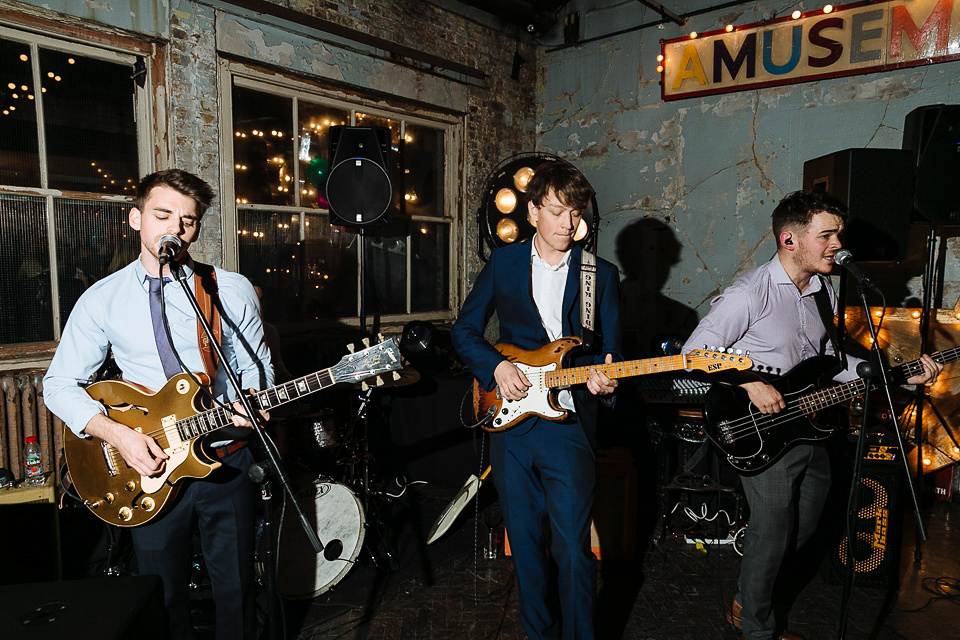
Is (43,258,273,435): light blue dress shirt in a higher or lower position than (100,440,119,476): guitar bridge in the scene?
higher

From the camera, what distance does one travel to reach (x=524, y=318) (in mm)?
2498

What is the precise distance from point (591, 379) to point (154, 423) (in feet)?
5.30

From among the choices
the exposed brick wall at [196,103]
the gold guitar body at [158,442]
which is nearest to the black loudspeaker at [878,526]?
the gold guitar body at [158,442]

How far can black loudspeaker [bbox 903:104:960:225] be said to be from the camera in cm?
377

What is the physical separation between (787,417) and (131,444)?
253 cm

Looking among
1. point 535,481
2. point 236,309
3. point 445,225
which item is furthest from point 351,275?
point 535,481

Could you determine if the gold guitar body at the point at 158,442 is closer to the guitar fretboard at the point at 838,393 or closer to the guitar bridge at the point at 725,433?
the guitar bridge at the point at 725,433

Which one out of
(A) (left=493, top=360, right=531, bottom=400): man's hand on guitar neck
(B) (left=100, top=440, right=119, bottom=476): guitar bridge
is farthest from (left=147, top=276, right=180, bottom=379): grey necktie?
(A) (left=493, top=360, right=531, bottom=400): man's hand on guitar neck

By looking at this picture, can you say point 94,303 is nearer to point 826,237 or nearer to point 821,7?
point 826,237

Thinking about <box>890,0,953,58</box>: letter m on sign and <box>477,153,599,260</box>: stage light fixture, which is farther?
<box>477,153,599,260</box>: stage light fixture

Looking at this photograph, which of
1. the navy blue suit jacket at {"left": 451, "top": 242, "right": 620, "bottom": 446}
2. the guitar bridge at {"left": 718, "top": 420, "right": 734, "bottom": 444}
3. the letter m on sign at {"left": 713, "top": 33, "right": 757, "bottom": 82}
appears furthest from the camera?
the letter m on sign at {"left": 713, "top": 33, "right": 757, "bottom": 82}

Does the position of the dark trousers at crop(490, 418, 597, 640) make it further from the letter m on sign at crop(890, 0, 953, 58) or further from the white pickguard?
the letter m on sign at crop(890, 0, 953, 58)

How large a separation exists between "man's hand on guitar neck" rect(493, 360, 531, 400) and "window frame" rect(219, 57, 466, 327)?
9.10 feet

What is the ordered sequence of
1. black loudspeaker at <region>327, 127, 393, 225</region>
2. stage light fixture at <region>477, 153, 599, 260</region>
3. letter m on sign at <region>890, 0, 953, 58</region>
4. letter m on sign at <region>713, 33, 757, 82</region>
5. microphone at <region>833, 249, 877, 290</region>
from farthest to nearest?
stage light fixture at <region>477, 153, 599, 260</region> → letter m on sign at <region>713, 33, 757, 82</region> → letter m on sign at <region>890, 0, 953, 58</region> → black loudspeaker at <region>327, 127, 393, 225</region> → microphone at <region>833, 249, 877, 290</region>
